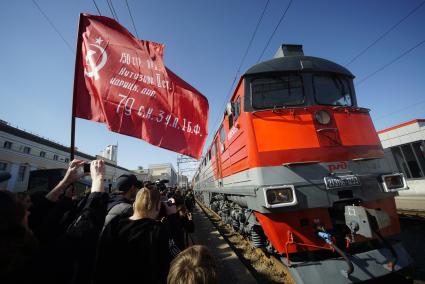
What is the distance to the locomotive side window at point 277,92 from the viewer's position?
479cm

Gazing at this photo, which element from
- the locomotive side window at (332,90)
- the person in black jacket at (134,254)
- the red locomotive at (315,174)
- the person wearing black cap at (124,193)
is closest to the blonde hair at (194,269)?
the person in black jacket at (134,254)

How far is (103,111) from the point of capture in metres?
4.47

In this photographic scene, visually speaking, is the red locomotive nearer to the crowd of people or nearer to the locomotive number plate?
the locomotive number plate

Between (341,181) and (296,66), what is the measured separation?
248cm

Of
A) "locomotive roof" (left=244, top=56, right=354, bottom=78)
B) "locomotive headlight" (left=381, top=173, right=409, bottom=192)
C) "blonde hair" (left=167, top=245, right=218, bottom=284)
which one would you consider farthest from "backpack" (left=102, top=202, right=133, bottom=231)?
"locomotive headlight" (left=381, top=173, right=409, bottom=192)

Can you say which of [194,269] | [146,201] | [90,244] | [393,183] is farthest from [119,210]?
[393,183]

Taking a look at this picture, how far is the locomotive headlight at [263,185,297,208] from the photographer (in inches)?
148

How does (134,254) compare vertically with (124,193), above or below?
below

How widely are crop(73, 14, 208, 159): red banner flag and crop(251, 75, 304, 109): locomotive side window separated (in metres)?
1.72

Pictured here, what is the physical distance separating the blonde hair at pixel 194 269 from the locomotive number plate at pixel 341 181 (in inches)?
119

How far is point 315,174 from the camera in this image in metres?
4.07

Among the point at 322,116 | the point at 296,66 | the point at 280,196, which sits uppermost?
the point at 296,66

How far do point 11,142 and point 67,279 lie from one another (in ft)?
110

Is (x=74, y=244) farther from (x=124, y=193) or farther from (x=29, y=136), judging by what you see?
(x=29, y=136)
